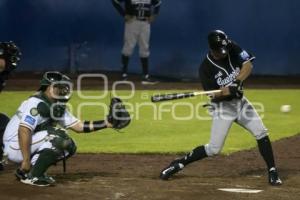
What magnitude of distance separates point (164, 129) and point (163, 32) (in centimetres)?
681

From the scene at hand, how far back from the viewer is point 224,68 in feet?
21.9

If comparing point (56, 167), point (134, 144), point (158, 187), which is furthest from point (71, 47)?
point (158, 187)

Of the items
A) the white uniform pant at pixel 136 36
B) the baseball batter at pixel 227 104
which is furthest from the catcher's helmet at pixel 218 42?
the white uniform pant at pixel 136 36

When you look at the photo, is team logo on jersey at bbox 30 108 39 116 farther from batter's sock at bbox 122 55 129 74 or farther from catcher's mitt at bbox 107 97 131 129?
batter's sock at bbox 122 55 129 74

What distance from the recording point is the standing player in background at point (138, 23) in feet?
50.7

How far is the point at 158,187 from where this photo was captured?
6.29 meters

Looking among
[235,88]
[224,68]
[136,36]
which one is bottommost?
[136,36]

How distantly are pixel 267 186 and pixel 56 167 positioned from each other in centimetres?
232

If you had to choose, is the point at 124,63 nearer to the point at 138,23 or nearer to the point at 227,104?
the point at 138,23

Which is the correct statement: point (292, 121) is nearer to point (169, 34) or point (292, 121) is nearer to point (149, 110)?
point (149, 110)

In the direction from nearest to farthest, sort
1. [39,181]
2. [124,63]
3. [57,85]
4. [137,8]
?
[39,181] < [57,85] < [137,8] < [124,63]

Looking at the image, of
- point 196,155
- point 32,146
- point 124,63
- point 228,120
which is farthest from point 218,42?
point 124,63

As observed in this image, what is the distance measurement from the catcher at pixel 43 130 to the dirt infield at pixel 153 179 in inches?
7.2

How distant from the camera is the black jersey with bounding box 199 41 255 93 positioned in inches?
261
